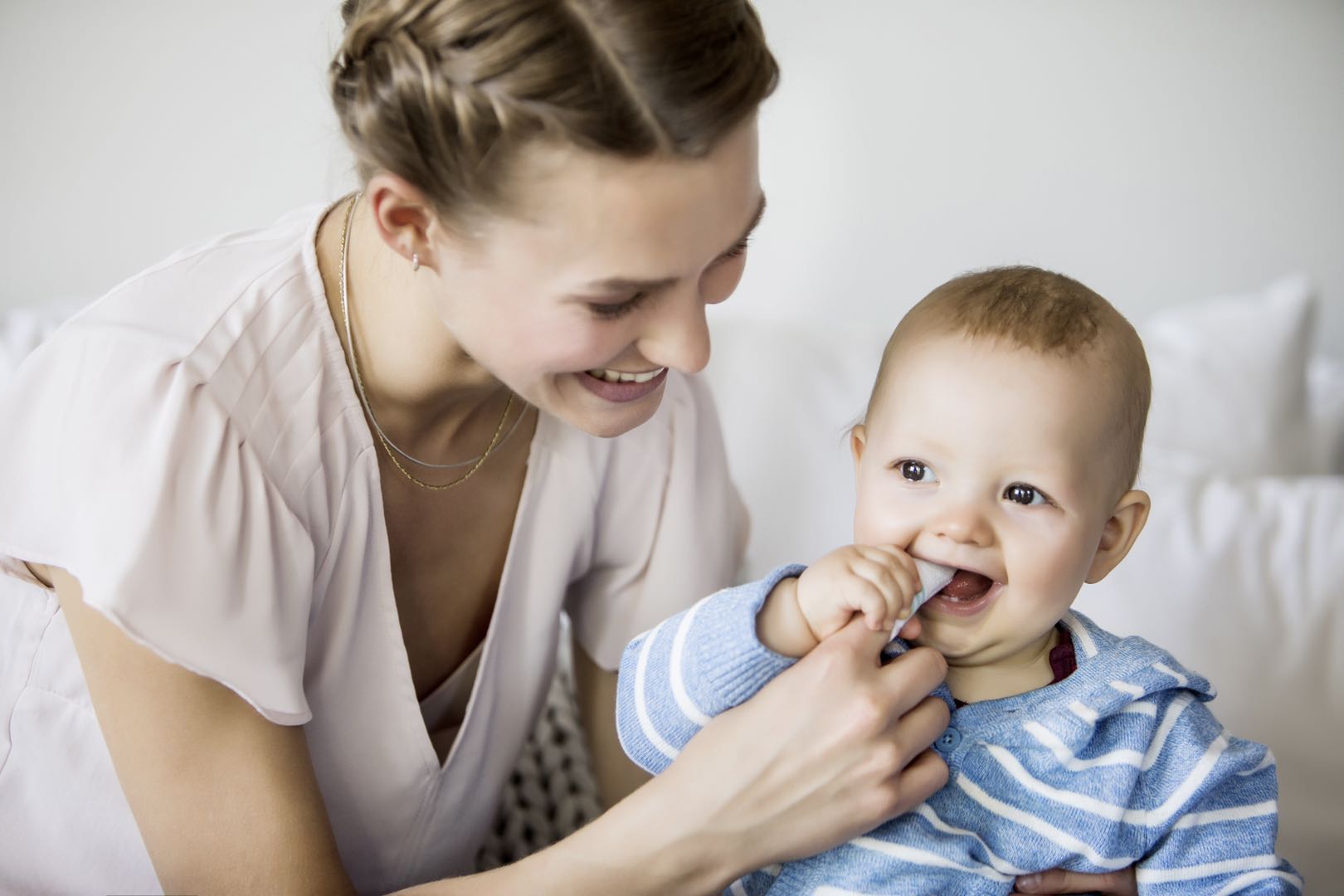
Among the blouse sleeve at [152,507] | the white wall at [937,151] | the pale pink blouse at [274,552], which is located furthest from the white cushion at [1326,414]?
the blouse sleeve at [152,507]

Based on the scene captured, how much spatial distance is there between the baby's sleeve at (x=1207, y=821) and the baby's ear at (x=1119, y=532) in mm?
141

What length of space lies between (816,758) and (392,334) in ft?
1.85

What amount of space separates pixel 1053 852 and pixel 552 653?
625 mm

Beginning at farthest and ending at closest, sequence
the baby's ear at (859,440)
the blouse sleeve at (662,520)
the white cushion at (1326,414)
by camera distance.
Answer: the white cushion at (1326,414) → the blouse sleeve at (662,520) → the baby's ear at (859,440)

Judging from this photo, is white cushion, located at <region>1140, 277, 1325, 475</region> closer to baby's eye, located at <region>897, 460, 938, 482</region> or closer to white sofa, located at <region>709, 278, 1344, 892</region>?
white sofa, located at <region>709, 278, 1344, 892</region>

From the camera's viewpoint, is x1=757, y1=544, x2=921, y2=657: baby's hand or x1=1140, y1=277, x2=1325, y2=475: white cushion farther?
x1=1140, y1=277, x2=1325, y2=475: white cushion

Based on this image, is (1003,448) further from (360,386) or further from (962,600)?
(360,386)

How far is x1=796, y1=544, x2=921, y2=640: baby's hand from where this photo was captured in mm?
964

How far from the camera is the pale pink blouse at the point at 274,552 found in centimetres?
100

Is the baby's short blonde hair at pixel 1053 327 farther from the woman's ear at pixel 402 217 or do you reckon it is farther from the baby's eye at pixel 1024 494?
the woman's ear at pixel 402 217

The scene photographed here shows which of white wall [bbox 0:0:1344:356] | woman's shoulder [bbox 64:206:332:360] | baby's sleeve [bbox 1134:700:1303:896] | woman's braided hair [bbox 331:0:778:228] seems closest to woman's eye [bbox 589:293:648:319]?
woman's braided hair [bbox 331:0:778:228]

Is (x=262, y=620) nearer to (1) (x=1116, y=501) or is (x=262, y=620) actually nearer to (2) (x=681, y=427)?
(2) (x=681, y=427)

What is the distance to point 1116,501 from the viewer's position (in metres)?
1.09

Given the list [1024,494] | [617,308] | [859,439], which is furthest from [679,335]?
[1024,494]
